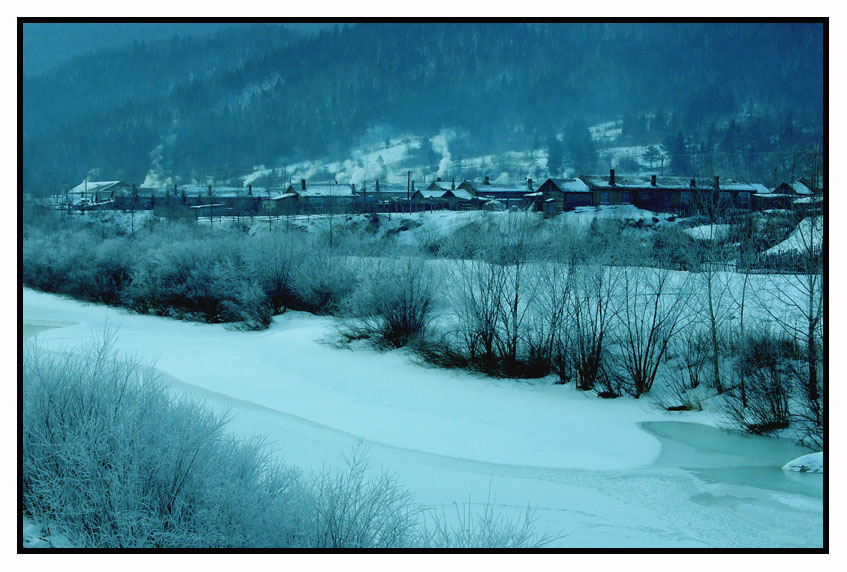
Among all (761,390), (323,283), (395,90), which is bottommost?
(761,390)

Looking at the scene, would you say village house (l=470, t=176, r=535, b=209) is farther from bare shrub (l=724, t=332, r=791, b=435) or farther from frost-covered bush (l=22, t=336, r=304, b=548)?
frost-covered bush (l=22, t=336, r=304, b=548)

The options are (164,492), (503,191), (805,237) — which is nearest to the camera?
(164,492)

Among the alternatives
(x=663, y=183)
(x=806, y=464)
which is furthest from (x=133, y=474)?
(x=663, y=183)

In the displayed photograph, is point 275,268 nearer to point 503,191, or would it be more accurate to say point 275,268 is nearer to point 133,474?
point 133,474

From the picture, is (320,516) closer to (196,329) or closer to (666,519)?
(666,519)

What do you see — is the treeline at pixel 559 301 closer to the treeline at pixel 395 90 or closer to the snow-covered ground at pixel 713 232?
the snow-covered ground at pixel 713 232
